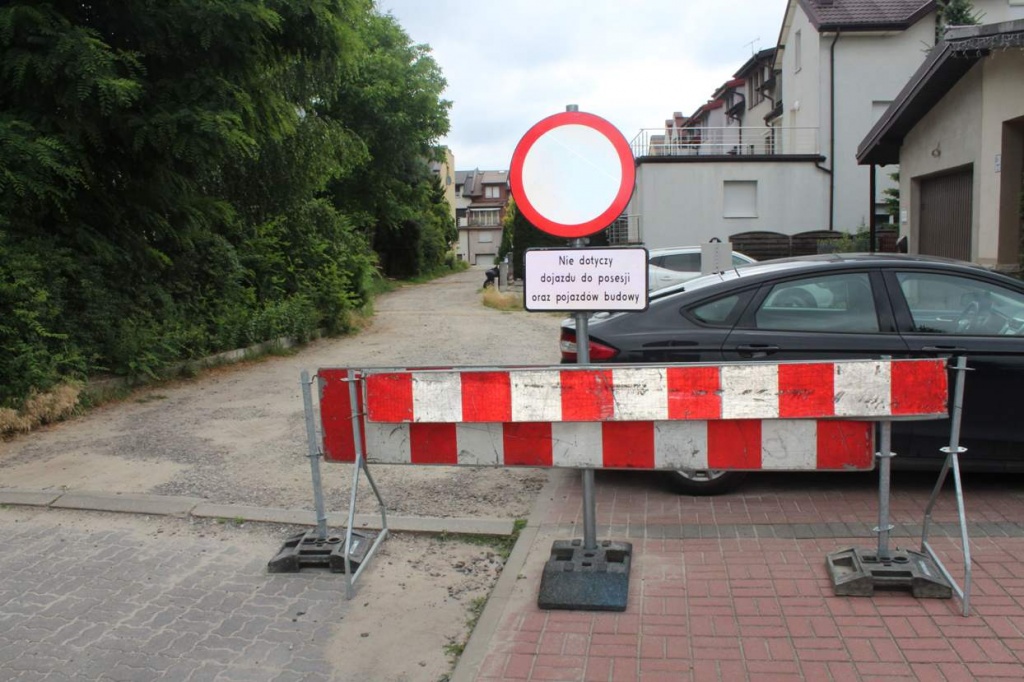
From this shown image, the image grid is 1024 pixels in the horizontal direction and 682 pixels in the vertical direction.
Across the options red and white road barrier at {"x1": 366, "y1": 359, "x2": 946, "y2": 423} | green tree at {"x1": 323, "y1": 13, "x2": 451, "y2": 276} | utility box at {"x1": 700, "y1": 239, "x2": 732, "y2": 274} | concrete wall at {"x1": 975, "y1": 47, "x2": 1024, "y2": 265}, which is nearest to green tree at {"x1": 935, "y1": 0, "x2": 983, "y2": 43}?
concrete wall at {"x1": 975, "y1": 47, "x2": 1024, "y2": 265}

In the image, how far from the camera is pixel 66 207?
10305 mm

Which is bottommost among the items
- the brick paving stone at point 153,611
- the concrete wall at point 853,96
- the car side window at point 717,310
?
the brick paving stone at point 153,611

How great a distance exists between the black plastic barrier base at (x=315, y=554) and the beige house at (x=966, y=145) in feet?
32.8

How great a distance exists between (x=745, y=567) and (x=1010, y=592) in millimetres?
1256

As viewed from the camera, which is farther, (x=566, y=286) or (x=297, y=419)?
(x=297, y=419)

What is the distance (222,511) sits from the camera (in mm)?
6039

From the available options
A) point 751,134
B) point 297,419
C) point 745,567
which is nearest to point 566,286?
point 745,567

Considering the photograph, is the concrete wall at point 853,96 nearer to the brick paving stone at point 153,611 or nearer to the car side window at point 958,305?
the car side window at point 958,305

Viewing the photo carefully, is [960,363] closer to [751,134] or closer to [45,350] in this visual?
[45,350]

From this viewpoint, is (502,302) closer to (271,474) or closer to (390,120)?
(390,120)

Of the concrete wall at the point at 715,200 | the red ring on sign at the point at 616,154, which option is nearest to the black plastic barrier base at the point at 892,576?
the red ring on sign at the point at 616,154

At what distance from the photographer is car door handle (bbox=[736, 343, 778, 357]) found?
591 centimetres

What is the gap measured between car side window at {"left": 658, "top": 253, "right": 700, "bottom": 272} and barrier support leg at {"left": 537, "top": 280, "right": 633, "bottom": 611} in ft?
43.9

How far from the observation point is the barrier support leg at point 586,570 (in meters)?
4.39
